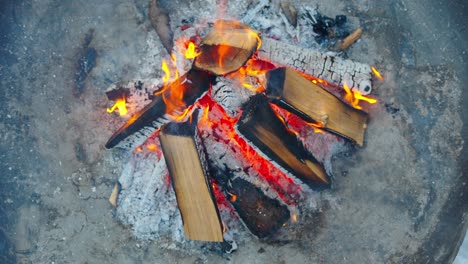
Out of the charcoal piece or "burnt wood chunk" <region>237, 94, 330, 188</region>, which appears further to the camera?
the charcoal piece

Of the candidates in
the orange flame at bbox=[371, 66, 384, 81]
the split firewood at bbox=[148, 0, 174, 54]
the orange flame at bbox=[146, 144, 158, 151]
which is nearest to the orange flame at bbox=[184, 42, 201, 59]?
the split firewood at bbox=[148, 0, 174, 54]

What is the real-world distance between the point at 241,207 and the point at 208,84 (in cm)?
101

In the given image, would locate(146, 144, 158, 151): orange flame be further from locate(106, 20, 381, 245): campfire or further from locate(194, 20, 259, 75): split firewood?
locate(194, 20, 259, 75): split firewood

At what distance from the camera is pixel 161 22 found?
423cm

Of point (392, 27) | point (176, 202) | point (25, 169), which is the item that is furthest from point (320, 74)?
point (25, 169)

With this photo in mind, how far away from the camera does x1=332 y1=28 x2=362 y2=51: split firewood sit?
13.4 feet

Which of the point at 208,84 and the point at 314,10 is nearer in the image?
the point at 208,84

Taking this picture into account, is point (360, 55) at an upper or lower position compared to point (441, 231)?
upper

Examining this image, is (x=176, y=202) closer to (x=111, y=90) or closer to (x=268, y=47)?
(x=111, y=90)

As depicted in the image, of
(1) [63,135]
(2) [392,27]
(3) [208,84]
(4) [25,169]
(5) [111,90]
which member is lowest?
(4) [25,169]

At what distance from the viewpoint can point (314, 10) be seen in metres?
4.15

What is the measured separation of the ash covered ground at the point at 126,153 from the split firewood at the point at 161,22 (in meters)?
0.06

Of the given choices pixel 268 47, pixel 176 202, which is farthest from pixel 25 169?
pixel 268 47

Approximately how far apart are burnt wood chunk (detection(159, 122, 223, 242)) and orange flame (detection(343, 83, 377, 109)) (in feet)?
4.17
